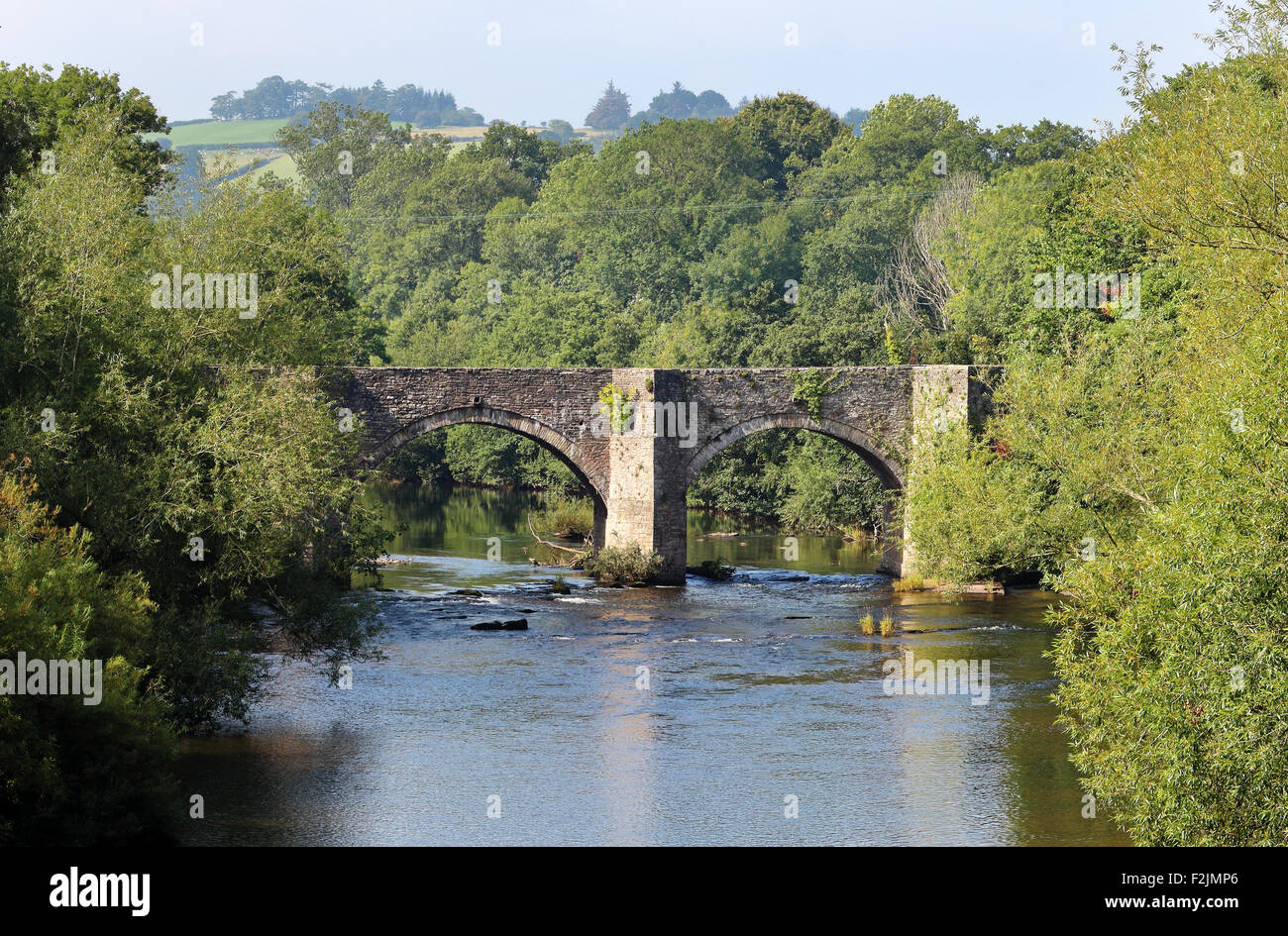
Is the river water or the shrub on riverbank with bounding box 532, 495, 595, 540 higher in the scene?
the shrub on riverbank with bounding box 532, 495, 595, 540

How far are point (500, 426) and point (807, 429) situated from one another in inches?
258

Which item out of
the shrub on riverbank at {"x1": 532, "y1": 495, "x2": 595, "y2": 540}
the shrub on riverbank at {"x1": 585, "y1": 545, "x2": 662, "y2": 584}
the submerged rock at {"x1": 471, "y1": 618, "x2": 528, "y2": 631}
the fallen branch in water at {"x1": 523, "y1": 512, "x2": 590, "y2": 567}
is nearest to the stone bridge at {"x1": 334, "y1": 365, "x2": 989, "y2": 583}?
the shrub on riverbank at {"x1": 585, "y1": 545, "x2": 662, "y2": 584}

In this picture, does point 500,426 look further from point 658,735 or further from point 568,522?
point 658,735

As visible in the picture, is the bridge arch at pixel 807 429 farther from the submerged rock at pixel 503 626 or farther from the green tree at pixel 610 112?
the green tree at pixel 610 112

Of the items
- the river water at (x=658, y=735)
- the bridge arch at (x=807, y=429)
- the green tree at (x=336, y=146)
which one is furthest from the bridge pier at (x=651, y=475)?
the green tree at (x=336, y=146)

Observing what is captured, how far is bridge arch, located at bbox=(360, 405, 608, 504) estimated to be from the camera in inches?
1225

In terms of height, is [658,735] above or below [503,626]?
below

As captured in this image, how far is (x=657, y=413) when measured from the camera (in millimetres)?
31688

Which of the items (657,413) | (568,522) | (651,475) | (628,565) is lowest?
(628,565)

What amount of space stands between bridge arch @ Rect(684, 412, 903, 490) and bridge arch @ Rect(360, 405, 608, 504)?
207 cm

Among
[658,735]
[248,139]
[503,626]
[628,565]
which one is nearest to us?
[658,735]

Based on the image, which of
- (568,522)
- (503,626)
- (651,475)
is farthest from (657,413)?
(568,522)

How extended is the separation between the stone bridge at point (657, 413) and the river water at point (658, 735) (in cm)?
249

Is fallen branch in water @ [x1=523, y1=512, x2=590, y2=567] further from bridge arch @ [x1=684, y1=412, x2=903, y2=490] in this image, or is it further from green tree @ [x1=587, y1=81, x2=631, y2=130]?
green tree @ [x1=587, y1=81, x2=631, y2=130]
